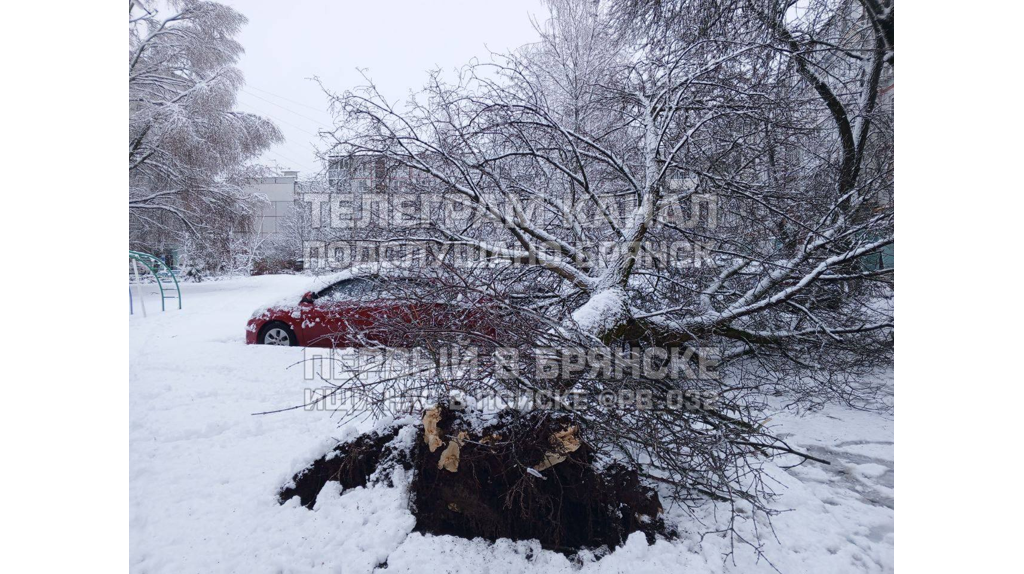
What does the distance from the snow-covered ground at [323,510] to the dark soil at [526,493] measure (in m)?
0.05

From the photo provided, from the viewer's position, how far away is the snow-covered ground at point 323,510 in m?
1.28

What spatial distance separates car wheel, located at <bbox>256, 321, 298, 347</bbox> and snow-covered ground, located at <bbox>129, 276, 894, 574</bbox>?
1.08 meters

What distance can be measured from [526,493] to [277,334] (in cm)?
312

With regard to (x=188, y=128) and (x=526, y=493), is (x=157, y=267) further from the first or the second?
(x=526, y=493)

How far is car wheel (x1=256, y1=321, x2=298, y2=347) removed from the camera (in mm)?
3557

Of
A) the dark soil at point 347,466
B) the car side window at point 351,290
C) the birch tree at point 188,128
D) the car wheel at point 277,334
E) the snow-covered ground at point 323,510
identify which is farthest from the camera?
the car wheel at point 277,334

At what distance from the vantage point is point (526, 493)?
1.39m

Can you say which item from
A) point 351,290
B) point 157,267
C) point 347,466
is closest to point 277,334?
point 351,290

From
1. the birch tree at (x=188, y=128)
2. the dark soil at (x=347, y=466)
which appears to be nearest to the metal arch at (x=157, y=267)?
the birch tree at (x=188, y=128)

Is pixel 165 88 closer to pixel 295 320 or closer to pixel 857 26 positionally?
pixel 295 320

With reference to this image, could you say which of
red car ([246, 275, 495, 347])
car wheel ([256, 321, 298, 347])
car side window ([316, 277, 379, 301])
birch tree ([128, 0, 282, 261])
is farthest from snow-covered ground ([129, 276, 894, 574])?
birch tree ([128, 0, 282, 261])

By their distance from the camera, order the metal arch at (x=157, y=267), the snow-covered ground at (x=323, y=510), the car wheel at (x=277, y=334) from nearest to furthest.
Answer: the snow-covered ground at (x=323, y=510) < the car wheel at (x=277, y=334) < the metal arch at (x=157, y=267)

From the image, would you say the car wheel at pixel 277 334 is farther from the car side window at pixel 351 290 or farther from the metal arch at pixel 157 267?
the metal arch at pixel 157 267

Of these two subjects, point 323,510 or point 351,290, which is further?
point 351,290
